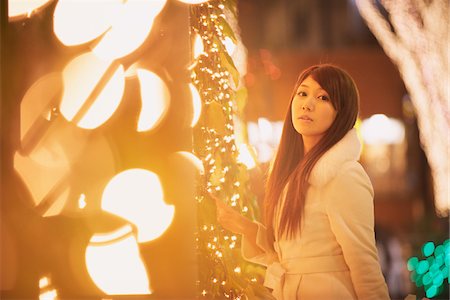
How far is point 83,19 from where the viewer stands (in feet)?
10.3

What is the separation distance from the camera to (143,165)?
3062 mm

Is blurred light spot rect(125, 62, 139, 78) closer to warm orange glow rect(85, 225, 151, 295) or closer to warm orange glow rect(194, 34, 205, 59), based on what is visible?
warm orange glow rect(194, 34, 205, 59)

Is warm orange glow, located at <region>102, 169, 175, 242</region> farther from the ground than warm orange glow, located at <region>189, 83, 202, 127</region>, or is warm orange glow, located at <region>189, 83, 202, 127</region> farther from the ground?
warm orange glow, located at <region>189, 83, 202, 127</region>

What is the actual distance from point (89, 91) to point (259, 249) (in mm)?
1068

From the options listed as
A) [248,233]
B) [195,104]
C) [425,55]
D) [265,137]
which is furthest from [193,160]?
[425,55]

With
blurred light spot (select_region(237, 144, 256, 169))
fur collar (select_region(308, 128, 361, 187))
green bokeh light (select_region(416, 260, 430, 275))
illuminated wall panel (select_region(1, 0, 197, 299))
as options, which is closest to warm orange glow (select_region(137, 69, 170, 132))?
illuminated wall panel (select_region(1, 0, 197, 299))

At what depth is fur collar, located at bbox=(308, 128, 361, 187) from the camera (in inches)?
108

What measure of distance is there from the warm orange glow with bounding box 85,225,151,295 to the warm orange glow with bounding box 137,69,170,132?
484 mm

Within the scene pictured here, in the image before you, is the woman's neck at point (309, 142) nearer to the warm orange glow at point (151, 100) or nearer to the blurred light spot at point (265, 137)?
the blurred light spot at point (265, 137)

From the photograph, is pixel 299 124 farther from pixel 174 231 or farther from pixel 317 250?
pixel 174 231

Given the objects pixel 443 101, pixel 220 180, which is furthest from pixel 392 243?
pixel 220 180

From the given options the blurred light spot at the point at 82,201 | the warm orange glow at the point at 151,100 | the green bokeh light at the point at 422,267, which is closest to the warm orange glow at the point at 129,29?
the warm orange glow at the point at 151,100

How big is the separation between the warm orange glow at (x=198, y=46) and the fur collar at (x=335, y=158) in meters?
0.77

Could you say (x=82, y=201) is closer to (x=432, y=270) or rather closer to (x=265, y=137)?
(x=265, y=137)
